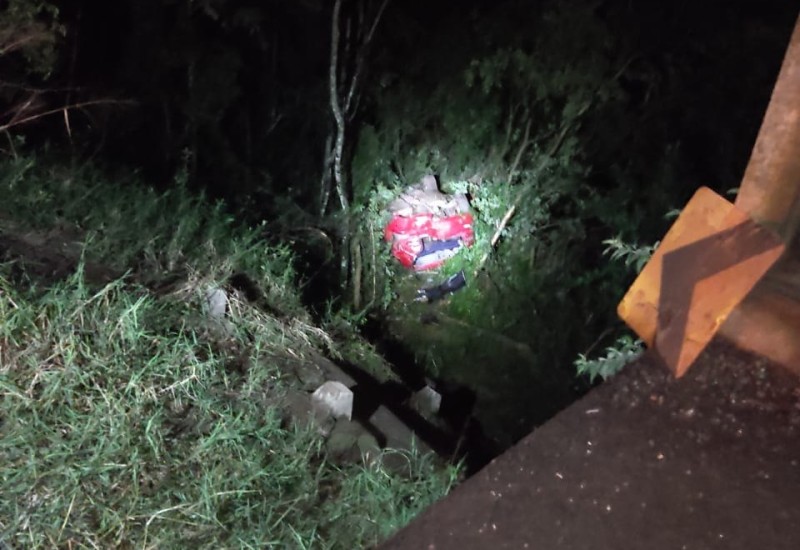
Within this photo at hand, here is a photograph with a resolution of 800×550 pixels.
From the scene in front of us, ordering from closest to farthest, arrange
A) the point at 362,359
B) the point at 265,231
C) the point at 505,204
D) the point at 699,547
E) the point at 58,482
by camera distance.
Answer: the point at 699,547
the point at 58,482
the point at 362,359
the point at 265,231
the point at 505,204

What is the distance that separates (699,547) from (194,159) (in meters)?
4.84

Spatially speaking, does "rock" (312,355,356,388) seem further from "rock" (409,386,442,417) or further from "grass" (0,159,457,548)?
"rock" (409,386,442,417)

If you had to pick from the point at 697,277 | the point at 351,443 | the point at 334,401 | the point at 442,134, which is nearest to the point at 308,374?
the point at 334,401

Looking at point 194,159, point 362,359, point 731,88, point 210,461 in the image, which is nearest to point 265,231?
point 194,159

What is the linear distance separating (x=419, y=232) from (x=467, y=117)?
114 cm

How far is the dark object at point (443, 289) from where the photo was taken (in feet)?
18.3

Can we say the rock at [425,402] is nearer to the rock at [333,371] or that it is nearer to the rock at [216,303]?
the rock at [333,371]

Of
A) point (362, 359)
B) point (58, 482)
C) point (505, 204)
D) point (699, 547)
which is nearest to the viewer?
point (699, 547)

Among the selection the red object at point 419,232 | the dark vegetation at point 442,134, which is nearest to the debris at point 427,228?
the red object at point 419,232

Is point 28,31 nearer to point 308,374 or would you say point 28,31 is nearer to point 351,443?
point 308,374

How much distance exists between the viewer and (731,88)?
521 cm

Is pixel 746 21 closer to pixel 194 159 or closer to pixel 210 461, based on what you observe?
pixel 194 159

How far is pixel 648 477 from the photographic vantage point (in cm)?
101

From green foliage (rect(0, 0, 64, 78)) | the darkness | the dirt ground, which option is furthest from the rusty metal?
Answer: green foliage (rect(0, 0, 64, 78))
